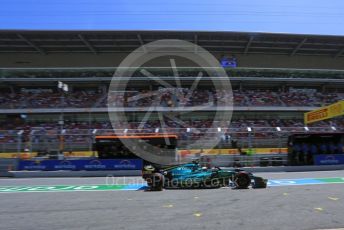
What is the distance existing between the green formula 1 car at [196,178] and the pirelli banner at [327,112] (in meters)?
20.5

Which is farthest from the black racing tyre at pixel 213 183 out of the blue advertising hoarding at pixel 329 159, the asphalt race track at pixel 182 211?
the blue advertising hoarding at pixel 329 159

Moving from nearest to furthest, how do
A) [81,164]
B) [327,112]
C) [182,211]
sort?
[182,211] → [81,164] → [327,112]

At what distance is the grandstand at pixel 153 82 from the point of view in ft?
150

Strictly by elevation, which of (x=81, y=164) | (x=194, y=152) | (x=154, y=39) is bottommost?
(x=81, y=164)

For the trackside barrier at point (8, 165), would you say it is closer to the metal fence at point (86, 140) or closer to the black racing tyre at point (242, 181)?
the metal fence at point (86, 140)

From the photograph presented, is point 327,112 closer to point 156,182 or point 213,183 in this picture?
point 213,183

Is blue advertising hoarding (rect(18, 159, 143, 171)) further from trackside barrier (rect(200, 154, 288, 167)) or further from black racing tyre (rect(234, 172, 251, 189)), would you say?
black racing tyre (rect(234, 172, 251, 189))

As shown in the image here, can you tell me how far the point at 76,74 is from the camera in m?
49.4

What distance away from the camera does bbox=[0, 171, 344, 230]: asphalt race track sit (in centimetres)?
801

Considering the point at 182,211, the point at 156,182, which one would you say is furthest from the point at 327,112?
the point at 182,211

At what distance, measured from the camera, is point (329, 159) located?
28062 millimetres

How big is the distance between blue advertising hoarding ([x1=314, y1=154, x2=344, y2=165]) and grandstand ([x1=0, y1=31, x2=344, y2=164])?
14510mm

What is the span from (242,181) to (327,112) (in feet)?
74.9

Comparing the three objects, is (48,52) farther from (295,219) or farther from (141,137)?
(295,219)
